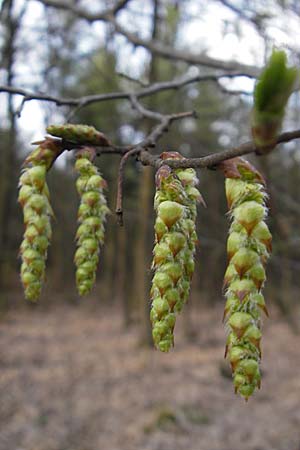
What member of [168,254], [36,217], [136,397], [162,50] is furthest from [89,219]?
[136,397]

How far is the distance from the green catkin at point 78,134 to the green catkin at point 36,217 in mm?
34

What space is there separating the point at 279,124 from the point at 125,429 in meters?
6.28

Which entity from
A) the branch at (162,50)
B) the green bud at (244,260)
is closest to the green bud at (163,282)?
the green bud at (244,260)

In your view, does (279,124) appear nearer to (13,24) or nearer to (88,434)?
(88,434)

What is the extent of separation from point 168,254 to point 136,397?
707cm

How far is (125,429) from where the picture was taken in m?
6.29

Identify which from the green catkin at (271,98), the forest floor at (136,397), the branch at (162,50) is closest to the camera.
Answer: the green catkin at (271,98)

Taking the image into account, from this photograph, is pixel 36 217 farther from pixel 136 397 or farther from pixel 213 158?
pixel 136 397

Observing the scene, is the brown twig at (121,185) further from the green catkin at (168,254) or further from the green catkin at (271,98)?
the green catkin at (271,98)

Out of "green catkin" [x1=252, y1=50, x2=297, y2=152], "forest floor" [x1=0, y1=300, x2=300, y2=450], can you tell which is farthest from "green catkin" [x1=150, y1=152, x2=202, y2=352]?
"forest floor" [x1=0, y1=300, x2=300, y2=450]

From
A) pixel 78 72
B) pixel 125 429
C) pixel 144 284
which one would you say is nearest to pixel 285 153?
pixel 144 284

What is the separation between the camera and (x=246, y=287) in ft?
2.65

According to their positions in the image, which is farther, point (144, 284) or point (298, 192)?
point (298, 192)

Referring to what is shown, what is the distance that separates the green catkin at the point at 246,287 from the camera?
0.79 metres
